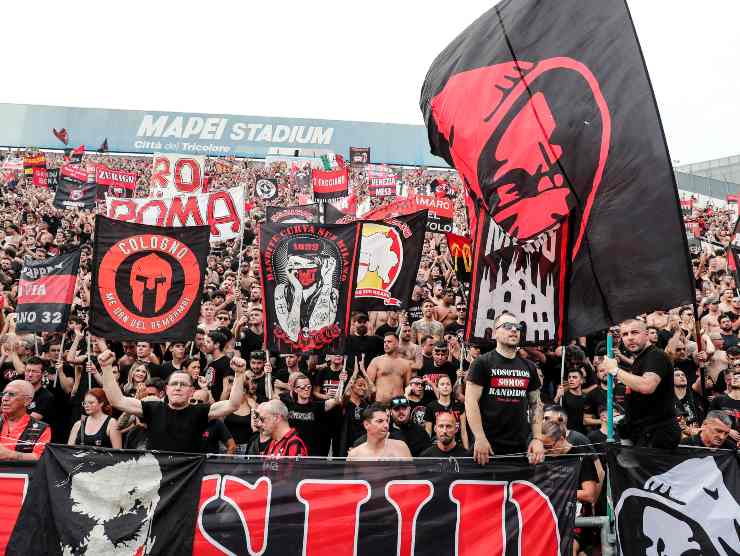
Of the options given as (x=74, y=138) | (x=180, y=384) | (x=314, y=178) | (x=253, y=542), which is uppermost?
(x=74, y=138)

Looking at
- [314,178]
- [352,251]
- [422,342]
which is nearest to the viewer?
[352,251]

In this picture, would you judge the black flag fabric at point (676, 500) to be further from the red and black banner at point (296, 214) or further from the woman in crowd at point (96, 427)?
the red and black banner at point (296, 214)

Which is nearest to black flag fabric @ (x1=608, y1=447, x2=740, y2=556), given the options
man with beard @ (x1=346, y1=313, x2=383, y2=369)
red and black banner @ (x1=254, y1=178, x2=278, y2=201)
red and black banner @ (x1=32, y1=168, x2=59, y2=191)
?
man with beard @ (x1=346, y1=313, x2=383, y2=369)

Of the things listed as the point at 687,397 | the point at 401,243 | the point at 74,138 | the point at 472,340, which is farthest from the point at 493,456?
the point at 74,138

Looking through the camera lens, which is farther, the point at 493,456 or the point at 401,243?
the point at 401,243

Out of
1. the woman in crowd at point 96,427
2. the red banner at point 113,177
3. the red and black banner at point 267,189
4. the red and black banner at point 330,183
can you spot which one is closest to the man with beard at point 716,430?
the woman in crowd at point 96,427

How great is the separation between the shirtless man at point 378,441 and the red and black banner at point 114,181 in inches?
716

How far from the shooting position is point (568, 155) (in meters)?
4.93

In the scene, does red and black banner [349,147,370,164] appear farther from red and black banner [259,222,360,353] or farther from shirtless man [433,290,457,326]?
red and black banner [259,222,360,353]

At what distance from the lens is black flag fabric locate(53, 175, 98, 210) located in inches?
875

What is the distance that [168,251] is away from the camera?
7797 millimetres

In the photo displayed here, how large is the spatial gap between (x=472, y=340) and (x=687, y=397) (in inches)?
134

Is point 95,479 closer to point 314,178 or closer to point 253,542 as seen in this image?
point 253,542

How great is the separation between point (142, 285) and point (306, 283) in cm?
162
